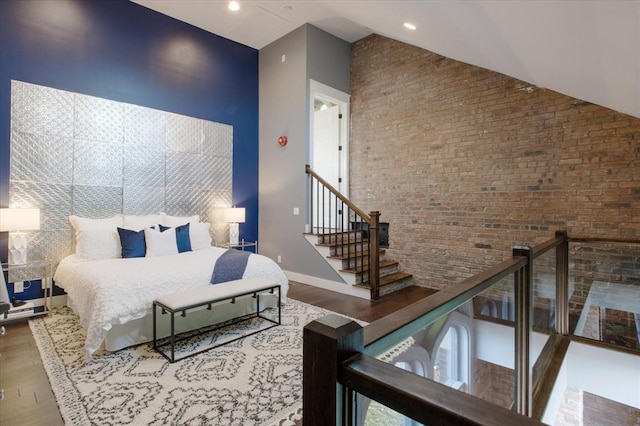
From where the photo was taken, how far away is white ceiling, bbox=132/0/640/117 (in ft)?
4.85

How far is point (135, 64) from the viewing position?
4535 mm

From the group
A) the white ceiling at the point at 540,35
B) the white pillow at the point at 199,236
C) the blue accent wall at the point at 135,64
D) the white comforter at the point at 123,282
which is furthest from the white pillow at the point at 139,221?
the white ceiling at the point at 540,35

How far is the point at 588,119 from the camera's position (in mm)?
3459

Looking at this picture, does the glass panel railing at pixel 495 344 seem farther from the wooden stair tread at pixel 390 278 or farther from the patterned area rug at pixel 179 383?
the wooden stair tread at pixel 390 278

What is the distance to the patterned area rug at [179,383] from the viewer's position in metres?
1.92

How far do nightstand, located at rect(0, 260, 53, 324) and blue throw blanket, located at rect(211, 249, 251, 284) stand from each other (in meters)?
2.05

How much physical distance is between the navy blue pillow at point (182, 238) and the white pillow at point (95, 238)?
21.3 inches

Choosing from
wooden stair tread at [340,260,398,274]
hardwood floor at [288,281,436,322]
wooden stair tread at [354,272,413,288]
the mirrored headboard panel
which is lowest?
hardwood floor at [288,281,436,322]

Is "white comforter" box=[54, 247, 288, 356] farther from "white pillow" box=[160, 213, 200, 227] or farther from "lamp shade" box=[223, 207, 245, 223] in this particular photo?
"lamp shade" box=[223, 207, 245, 223]

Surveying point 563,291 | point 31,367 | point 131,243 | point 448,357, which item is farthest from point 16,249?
point 563,291

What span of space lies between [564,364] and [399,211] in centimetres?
269

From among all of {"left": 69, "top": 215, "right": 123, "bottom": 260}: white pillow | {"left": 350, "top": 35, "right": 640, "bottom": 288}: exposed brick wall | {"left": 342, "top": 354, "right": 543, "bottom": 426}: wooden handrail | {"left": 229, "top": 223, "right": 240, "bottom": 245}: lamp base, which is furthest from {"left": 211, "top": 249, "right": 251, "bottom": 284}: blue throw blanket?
{"left": 342, "top": 354, "right": 543, "bottom": 426}: wooden handrail

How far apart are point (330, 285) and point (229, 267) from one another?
1.78 meters

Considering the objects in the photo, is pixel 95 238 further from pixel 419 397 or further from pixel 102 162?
pixel 419 397
